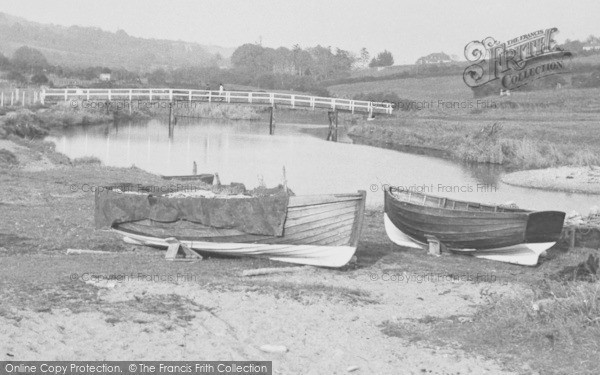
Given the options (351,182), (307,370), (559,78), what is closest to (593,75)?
(559,78)

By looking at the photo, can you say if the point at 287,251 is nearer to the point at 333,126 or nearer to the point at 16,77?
the point at 333,126

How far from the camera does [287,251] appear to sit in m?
17.2

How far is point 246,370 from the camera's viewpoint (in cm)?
1093

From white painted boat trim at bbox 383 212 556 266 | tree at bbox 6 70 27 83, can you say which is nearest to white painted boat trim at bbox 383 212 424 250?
white painted boat trim at bbox 383 212 556 266

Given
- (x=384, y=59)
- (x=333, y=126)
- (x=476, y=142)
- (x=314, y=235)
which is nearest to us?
(x=314, y=235)

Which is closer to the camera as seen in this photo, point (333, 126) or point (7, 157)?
point (7, 157)

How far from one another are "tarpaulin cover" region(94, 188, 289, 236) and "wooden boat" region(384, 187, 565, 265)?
162 inches

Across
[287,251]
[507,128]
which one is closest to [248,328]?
[287,251]

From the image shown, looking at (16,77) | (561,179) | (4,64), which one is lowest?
(561,179)

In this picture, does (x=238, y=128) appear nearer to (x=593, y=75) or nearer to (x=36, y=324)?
(x=593, y=75)

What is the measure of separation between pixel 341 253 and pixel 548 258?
19.4ft

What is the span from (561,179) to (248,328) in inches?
1195

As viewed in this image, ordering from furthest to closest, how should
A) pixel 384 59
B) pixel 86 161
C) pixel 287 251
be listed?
pixel 384 59
pixel 86 161
pixel 287 251

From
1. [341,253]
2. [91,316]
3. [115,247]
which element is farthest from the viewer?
[115,247]
